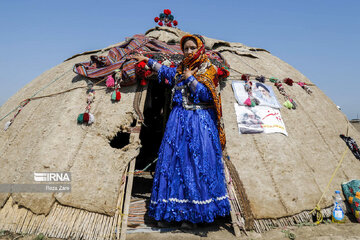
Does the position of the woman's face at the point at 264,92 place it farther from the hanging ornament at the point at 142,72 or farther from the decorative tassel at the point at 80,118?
the decorative tassel at the point at 80,118

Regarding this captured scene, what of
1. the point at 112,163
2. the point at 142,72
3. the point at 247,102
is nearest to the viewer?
the point at 112,163

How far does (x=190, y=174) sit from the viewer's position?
2.93 meters

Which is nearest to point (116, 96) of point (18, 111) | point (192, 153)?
point (192, 153)

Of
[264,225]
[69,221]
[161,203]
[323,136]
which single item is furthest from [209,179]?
[323,136]

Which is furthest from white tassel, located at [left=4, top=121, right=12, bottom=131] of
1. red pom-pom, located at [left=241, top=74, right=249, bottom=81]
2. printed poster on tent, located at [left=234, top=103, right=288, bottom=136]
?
red pom-pom, located at [left=241, top=74, right=249, bottom=81]

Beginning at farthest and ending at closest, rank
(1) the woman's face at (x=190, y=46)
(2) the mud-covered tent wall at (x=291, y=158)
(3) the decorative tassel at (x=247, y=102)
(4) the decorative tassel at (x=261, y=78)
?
1. (4) the decorative tassel at (x=261, y=78)
2. (3) the decorative tassel at (x=247, y=102)
3. (2) the mud-covered tent wall at (x=291, y=158)
4. (1) the woman's face at (x=190, y=46)

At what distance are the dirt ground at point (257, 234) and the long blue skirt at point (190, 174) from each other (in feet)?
0.59

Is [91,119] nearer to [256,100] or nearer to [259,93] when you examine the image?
[256,100]

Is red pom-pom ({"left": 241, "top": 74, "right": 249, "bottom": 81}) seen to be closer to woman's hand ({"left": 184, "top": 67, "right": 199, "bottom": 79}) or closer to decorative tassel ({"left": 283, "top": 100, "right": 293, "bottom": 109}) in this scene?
decorative tassel ({"left": 283, "top": 100, "right": 293, "bottom": 109})

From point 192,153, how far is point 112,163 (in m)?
1.09

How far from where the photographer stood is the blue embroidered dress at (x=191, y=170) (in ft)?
9.43

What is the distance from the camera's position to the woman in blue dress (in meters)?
2.88

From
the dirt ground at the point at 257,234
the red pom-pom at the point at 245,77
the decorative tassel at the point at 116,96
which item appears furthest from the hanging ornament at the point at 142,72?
the dirt ground at the point at 257,234

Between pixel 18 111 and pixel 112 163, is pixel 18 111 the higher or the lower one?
the higher one
